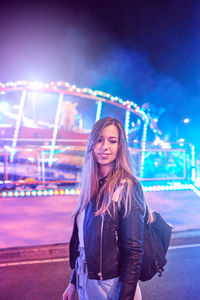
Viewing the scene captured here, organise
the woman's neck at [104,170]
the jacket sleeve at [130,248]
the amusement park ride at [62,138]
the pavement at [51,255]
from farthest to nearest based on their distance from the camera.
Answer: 1. the amusement park ride at [62,138]
2. the pavement at [51,255]
3. the woman's neck at [104,170]
4. the jacket sleeve at [130,248]

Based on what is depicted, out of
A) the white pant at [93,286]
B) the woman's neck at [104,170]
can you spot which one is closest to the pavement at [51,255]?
the white pant at [93,286]

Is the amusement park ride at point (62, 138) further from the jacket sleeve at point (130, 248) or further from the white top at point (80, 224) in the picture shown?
the jacket sleeve at point (130, 248)

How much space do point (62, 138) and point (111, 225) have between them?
1183 cm

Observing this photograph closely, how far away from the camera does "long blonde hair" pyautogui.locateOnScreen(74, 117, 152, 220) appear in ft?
5.31

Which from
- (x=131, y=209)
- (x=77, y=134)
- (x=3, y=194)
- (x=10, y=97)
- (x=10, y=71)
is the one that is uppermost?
(x=10, y=71)

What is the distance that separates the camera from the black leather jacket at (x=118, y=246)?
149 centimetres

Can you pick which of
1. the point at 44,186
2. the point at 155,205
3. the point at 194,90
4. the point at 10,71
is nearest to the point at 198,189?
the point at 155,205

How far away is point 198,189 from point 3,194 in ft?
24.2

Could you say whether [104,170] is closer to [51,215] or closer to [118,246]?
[118,246]

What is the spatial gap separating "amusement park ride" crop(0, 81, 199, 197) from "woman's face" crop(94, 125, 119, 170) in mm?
8248

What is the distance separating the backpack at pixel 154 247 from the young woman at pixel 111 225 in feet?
0.45

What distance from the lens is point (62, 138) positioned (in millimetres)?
13156

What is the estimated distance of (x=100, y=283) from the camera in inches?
63.5

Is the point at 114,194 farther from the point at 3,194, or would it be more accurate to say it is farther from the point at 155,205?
the point at 3,194
